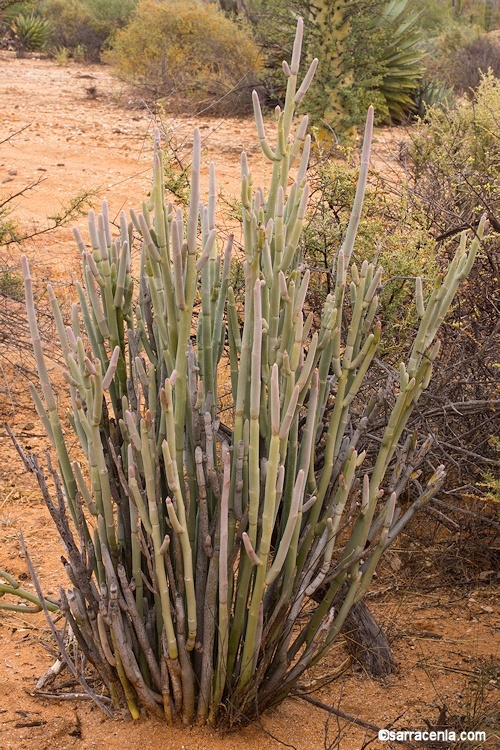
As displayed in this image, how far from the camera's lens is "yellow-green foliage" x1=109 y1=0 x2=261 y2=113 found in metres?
12.4

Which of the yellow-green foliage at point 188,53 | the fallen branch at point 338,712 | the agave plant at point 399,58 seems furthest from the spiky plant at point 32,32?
the fallen branch at point 338,712

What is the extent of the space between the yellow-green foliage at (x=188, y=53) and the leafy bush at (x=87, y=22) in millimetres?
4005

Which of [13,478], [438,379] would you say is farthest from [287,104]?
[13,478]

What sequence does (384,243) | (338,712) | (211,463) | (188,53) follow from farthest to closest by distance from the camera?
(188,53)
(384,243)
(338,712)
(211,463)

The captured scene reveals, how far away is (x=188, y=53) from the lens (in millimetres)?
→ 13344

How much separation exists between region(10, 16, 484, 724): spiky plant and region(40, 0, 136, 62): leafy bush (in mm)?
17712

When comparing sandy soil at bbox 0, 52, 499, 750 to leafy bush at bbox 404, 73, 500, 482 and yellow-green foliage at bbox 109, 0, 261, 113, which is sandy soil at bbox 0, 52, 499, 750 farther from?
yellow-green foliage at bbox 109, 0, 261, 113

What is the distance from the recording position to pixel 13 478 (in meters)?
3.94

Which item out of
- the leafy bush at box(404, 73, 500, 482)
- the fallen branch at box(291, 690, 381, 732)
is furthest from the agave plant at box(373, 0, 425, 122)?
the fallen branch at box(291, 690, 381, 732)

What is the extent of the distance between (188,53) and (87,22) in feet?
23.5

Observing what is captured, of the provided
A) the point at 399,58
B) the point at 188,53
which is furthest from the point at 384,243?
the point at 188,53

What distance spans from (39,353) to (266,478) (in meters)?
0.58

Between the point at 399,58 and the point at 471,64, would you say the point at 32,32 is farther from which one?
the point at 399,58

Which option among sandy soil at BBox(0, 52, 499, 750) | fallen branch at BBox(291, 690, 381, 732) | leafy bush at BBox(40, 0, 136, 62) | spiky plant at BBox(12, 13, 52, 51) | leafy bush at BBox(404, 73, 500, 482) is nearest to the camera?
sandy soil at BBox(0, 52, 499, 750)
